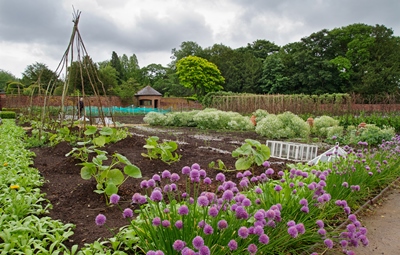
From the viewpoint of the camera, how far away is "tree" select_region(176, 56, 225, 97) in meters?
40.7

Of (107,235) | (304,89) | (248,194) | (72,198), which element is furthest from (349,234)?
(304,89)

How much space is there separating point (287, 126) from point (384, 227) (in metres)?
7.59

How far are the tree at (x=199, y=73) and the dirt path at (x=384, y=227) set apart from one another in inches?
1491

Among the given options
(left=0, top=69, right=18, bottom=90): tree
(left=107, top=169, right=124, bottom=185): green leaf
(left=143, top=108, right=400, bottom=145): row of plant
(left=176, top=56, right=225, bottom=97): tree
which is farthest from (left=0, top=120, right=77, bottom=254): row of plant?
(left=0, top=69, right=18, bottom=90): tree

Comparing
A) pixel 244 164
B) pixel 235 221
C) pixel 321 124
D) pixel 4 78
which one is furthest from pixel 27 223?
pixel 4 78

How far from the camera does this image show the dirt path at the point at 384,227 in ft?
7.70

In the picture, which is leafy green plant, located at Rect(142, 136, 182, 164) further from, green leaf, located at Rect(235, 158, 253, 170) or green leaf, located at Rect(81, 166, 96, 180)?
green leaf, located at Rect(81, 166, 96, 180)

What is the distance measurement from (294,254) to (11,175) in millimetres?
3229

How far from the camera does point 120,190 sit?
315 centimetres

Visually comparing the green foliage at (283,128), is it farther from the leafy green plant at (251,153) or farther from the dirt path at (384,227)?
the dirt path at (384,227)

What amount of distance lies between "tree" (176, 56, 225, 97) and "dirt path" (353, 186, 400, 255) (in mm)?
37878

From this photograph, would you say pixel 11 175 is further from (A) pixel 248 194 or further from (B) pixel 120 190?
(A) pixel 248 194

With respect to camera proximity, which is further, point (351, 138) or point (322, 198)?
point (351, 138)

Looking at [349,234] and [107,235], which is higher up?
[349,234]
